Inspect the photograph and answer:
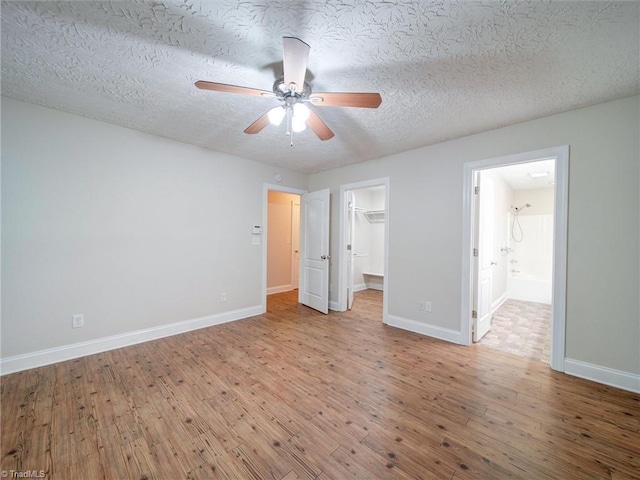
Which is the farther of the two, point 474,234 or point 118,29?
point 474,234

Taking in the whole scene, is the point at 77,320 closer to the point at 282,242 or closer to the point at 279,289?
the point at 279,289

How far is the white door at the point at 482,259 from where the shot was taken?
3027 millimetres

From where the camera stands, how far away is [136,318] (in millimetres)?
2979

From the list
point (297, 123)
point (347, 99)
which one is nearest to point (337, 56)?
point (347, 99)

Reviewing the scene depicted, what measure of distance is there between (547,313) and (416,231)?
10.2 feet

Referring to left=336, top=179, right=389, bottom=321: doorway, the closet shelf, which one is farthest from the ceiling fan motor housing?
the closet shelf

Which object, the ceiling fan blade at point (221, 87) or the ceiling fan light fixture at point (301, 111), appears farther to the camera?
the ceiling fan light fixture at point (301, 111)

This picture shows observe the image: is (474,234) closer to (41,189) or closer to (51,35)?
(51,35)

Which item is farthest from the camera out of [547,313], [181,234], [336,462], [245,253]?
[547,313]

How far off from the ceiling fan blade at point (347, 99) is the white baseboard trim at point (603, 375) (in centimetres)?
294

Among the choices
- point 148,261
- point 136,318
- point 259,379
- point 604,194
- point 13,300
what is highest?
point 604,194

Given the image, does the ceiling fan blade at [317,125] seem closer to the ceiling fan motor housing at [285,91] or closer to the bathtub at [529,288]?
the ceiling fan motor housing at [285,91]

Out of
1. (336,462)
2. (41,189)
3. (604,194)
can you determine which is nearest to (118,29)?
(41,189)

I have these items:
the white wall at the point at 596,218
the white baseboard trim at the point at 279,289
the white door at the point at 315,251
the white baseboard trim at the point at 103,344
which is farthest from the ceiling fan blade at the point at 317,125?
the white baseboard trim at the point at 279,289
